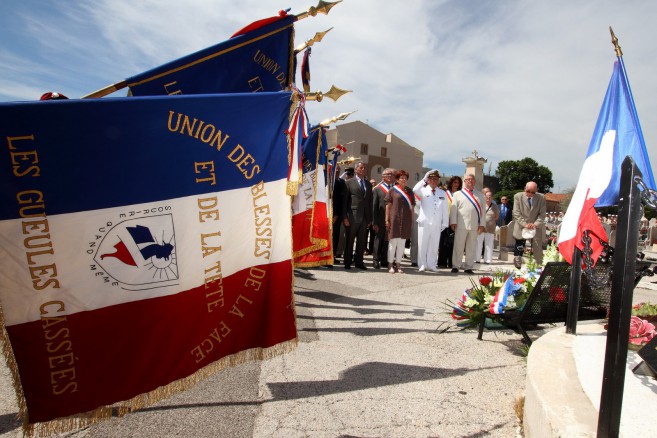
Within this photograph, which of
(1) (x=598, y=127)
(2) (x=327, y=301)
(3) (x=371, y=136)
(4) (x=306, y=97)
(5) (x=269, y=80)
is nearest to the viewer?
(1) (x=598, y=127)

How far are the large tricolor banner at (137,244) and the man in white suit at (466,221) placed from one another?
6.71m

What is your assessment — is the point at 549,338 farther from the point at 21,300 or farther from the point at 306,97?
the point at 21,300

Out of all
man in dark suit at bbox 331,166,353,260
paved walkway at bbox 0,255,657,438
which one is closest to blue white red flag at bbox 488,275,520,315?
paved walkway at bbox 0,255,657,438

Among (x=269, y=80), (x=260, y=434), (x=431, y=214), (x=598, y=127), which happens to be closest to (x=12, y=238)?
(x=260, y=434)

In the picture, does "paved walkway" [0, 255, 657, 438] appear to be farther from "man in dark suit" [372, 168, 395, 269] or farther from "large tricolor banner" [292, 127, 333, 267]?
"man in dark suit" [372, 168, 395, 269]

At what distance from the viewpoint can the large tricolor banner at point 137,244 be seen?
198cm

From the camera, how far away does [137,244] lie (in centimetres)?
231

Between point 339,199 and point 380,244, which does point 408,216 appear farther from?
point 339,199

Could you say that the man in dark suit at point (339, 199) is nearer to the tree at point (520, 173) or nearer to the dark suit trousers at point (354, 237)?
the dark suit trousers at point (354, 237)

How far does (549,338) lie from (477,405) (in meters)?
0.89

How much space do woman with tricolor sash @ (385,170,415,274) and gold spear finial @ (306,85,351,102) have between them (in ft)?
16.2

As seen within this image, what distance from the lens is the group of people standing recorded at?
8.45m

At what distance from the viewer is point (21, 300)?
6.49ft

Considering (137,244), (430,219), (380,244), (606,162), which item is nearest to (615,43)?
(606,162)
